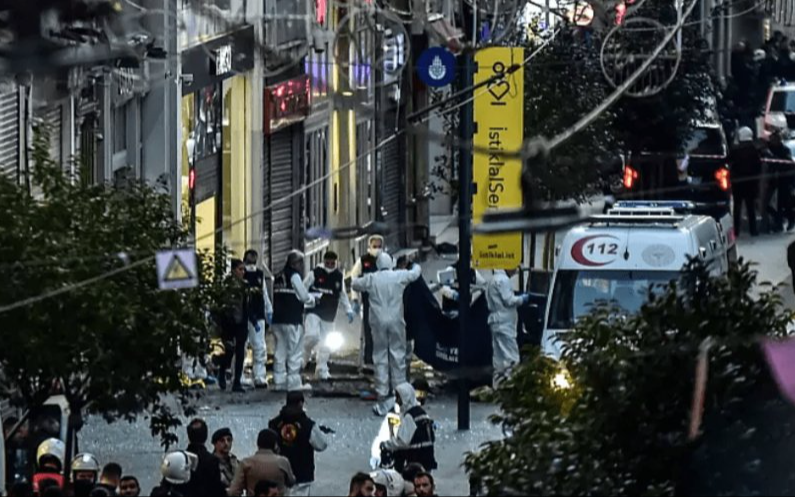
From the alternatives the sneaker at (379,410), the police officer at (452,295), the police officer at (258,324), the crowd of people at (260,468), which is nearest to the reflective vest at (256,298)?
the police officer at (258,324)

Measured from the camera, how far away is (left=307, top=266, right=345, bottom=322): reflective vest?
22.4m

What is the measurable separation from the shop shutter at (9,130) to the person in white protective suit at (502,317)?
180 inches

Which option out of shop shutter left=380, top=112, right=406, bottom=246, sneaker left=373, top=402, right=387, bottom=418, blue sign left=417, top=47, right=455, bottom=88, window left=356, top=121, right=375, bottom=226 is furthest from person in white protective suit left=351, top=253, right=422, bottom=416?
shop shutter left=380, top=112, right=406, bottom=246

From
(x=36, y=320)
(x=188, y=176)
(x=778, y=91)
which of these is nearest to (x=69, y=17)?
(x=36, y=320)

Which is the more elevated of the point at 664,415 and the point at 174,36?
the point at 174,36

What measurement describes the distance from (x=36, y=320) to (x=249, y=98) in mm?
14371

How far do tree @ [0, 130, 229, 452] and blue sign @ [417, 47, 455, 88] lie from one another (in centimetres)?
513

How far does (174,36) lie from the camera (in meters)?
24.3

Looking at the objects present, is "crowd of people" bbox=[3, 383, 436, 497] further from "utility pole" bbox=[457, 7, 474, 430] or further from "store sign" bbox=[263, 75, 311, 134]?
"store sign" bbox=[263, 75, 311, 134]

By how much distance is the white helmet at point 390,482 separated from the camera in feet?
47.5

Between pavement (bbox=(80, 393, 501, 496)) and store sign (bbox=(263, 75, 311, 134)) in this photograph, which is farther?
store sign (bbox=(263, 75, 311, 134))

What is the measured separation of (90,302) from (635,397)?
490cm

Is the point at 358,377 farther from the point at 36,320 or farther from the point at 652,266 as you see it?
the point at 36,320

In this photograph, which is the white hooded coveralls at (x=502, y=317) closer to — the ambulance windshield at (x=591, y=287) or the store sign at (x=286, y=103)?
the ambulance windshield at (x=591, y=287)
